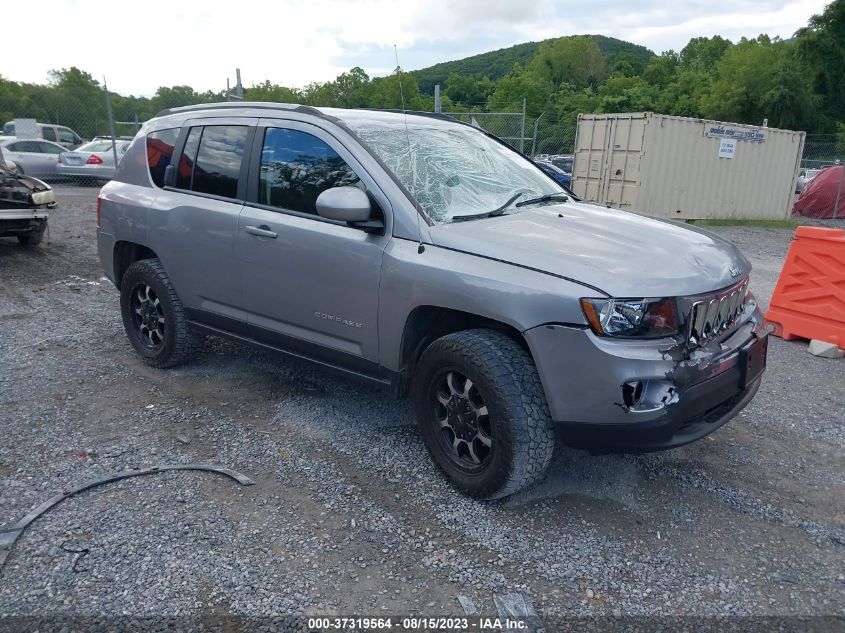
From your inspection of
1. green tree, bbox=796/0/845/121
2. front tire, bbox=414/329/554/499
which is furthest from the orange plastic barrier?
green tree, bbox=796/0/845/121

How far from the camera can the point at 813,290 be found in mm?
6020

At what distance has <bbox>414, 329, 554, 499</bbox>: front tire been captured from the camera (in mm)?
2953

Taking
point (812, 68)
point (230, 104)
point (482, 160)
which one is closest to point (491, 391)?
point (482, 160)

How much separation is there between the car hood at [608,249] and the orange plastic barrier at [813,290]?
9.57 ft

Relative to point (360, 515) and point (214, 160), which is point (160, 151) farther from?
point (360, 515)

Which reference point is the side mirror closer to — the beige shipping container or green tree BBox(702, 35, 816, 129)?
the beige shipping container

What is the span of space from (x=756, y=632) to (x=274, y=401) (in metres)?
3.09

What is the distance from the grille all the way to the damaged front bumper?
0.30ft

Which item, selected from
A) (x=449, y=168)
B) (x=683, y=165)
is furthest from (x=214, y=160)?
(x=683, y=165)

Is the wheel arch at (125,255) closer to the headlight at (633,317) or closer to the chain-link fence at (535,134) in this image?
the headlight at (633,317)

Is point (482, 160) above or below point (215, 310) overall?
above

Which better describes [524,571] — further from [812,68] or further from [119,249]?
[812,68]

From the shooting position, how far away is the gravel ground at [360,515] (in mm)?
2639

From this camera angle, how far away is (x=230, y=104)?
462 centimetres
